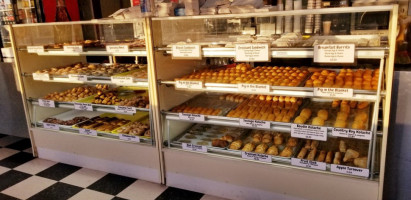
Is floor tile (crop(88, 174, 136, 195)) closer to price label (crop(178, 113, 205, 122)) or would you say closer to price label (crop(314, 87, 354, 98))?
price label (crop(178, 113, 205, 122))

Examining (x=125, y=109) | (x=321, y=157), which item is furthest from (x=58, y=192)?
(x=321, y=157)

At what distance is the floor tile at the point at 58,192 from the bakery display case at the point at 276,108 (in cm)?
98

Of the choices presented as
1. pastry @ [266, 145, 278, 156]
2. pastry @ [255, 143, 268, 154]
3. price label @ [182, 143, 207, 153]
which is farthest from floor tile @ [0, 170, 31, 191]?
pastry @ [266, 145, 278, 156]

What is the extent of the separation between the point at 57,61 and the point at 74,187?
182 centimetres

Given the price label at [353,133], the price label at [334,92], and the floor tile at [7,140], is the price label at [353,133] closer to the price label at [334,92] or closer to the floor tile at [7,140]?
the price label at [334,92]

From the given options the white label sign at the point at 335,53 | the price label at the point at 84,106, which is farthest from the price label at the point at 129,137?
the white label sign at the point at 335,53

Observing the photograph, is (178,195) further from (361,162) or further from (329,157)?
(361,162)

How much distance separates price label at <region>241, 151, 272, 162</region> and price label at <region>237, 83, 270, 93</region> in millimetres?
561

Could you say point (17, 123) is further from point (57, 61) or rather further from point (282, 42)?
point (282, 42)

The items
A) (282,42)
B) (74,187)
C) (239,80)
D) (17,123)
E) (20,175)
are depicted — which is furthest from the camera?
(17,123)

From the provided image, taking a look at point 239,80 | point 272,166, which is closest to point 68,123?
point 239,80

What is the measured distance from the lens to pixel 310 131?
2438mm

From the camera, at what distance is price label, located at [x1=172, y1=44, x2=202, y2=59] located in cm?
267

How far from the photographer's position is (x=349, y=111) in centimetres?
273
